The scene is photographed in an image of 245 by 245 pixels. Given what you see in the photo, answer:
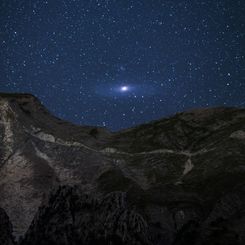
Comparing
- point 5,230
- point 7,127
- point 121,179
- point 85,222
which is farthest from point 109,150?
point 85,222

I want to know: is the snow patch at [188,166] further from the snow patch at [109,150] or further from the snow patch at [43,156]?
the snow patch at [43,156]

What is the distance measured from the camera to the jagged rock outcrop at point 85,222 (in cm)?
6488

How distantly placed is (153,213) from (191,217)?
6.08 metres

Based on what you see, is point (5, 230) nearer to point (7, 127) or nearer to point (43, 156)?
point (43, 156)

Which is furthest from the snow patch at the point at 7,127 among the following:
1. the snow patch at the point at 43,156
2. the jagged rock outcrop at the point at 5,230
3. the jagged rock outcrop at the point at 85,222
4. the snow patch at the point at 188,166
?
the snow patch at the point at 188,166

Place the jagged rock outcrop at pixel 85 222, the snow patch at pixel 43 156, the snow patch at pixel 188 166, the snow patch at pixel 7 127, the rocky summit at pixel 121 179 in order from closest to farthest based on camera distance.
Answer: the jagged rock outcrop at pixel 85 222
the rocky summit at pixel 121 179
the snow patch at pixel 188 166
the snow patch at pixel 43 156
the snow patch at pixel 7 127

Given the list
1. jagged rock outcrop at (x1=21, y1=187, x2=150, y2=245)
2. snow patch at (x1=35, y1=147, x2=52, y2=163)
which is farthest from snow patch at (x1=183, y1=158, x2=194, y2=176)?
snow patch at (x1=35, y1=147, x2=52, y2=163)

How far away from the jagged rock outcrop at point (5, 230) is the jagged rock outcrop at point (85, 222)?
3.60m

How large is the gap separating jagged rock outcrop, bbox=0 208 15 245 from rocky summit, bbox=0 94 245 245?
0.18 metres

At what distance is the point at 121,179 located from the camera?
9081cm

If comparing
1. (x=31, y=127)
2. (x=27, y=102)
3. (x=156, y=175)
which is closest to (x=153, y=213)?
(x=156, y=175)

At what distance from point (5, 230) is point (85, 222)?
14431 millimetres

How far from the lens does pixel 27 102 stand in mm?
124688

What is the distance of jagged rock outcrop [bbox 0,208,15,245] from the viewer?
7125cm
